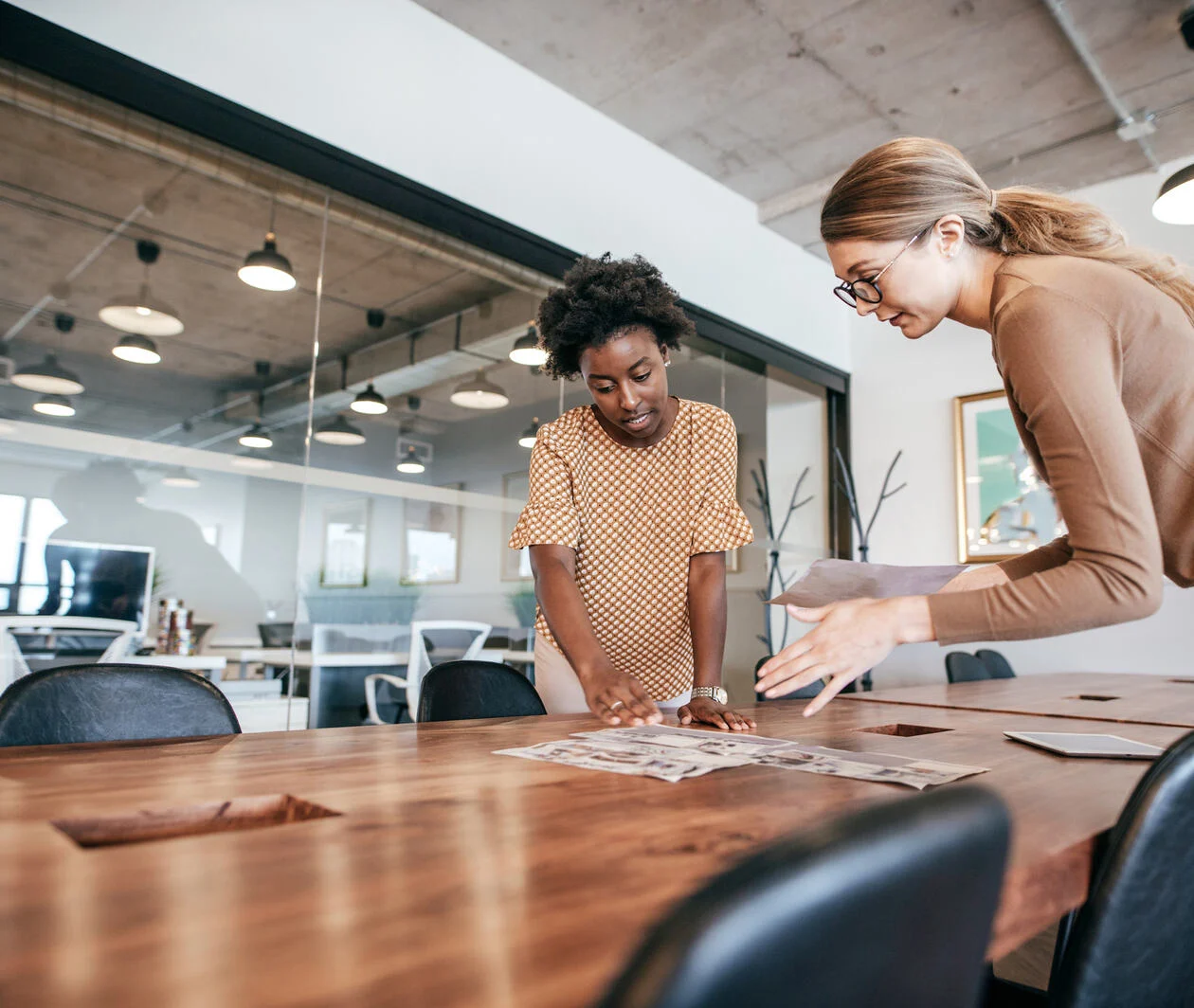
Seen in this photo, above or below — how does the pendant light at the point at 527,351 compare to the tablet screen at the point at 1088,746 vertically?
above

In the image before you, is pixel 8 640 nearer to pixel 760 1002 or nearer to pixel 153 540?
pixel 153 540

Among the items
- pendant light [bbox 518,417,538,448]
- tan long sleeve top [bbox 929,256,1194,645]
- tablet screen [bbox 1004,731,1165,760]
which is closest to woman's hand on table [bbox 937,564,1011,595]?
tablet screen [bbox 1004,731,1165,760]

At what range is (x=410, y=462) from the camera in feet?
10.6

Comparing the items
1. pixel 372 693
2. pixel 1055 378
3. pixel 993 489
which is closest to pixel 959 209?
pixel 1055 378

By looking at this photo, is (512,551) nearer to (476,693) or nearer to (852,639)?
(476,693)

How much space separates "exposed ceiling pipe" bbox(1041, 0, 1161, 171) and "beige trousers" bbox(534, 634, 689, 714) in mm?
3180

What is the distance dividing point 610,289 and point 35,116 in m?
1.75

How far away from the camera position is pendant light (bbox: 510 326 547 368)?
145 inches

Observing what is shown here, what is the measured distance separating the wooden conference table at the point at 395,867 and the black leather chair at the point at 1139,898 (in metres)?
0.03

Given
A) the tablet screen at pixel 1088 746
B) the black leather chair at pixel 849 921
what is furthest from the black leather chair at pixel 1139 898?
the tablet screen at pixel 1088 746

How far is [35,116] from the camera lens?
238cm

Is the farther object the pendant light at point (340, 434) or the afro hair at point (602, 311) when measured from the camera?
the pendant light at point (340, 434)

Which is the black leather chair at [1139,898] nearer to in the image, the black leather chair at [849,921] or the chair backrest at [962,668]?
the black leather chair at [849,921]

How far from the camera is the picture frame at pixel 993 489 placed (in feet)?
15.3
